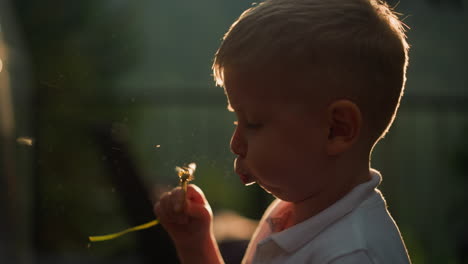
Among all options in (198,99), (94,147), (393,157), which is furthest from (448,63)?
(94,147)

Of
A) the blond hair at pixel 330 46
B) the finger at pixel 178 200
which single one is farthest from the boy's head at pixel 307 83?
the finger at pixel 178 200

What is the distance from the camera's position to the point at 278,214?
0.66 metres

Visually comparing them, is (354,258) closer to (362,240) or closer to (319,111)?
(362,240)

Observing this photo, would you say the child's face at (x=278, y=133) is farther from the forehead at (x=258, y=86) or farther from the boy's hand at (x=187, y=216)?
the boy's hand at (x=187, y=216)

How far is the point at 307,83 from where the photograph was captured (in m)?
0.52

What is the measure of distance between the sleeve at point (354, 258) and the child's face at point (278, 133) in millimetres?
81

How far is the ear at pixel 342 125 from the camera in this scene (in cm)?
53

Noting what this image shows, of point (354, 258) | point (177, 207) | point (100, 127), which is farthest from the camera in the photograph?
point (100, 127)

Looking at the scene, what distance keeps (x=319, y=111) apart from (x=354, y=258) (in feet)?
0.45

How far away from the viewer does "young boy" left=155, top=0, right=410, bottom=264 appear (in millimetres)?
520

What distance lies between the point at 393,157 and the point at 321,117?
5.96ft

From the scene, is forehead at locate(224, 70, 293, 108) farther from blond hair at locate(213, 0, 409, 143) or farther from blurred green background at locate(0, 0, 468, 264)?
blurred green background at locate(0, 0, 468, 264)

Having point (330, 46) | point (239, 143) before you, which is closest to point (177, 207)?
point (239, 143)

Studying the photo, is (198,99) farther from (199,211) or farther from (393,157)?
(199,211)
